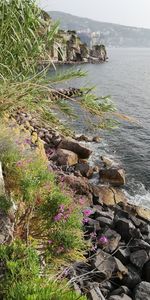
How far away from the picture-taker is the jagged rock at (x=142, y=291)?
896cm

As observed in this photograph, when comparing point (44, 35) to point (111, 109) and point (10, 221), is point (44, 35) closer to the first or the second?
point (111, 109)

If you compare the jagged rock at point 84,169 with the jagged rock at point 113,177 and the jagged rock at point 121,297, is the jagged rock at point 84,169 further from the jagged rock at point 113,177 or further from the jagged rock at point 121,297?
the jagged rock at point 121,297

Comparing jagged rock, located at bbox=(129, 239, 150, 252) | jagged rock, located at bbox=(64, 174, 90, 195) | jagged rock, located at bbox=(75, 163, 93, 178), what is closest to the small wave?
jagged rock, located at bbox=(75, 163, 93, 178)

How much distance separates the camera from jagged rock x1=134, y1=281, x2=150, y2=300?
896 cm

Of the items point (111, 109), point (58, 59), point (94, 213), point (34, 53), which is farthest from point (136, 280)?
point (58, 59)

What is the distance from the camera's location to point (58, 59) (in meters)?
96.0

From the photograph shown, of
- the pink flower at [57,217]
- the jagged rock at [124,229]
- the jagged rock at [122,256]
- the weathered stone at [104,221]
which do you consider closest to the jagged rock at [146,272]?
the jagged rock at [122,256]

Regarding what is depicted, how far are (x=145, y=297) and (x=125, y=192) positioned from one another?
35.1ft

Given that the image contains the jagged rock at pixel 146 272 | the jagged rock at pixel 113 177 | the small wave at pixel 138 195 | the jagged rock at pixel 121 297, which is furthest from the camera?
the jagged rock at pixel 113 177

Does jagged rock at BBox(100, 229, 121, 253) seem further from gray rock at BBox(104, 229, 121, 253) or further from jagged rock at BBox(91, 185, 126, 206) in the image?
jagged rock at BBox(91, 185, 126, 206)

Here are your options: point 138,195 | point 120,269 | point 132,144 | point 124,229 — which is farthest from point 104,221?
point 132,144

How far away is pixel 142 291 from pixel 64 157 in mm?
11902

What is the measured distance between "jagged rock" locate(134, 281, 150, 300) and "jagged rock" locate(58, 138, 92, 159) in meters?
13.6

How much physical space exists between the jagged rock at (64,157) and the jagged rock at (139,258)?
9903mm
